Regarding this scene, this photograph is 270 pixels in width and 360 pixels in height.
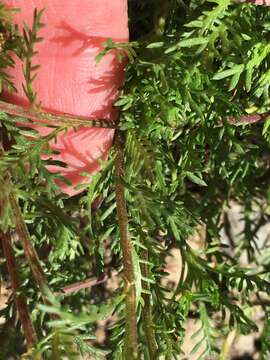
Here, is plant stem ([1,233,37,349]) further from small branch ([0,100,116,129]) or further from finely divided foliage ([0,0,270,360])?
small branch ([0,100,116,129])

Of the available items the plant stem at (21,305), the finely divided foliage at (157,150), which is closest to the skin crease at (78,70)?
the finely divided foliage at (157,150)

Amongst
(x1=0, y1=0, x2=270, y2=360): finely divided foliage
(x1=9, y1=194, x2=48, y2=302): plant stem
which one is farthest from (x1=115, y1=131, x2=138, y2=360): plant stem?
(x1=9, y1=194, x2=48, y2=302): plant stem

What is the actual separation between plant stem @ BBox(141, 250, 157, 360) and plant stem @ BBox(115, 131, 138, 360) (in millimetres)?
100

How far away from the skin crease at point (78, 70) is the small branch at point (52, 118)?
0.05 m

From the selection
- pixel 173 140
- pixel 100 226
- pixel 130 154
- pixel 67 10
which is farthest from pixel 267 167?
pixel 67 10

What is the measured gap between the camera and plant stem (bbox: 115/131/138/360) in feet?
3.24

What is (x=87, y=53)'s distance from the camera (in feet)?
4.18

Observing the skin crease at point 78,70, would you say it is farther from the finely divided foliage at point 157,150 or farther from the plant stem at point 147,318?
the plant stem at point 147,318

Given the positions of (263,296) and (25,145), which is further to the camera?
(263,296)

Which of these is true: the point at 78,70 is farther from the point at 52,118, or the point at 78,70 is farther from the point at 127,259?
the point at 127,259

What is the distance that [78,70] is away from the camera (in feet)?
4.20

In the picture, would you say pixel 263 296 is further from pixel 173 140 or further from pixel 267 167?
pixel 173 140

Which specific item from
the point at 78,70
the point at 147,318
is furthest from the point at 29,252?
the point at 78,70

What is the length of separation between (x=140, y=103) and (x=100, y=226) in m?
0.37
